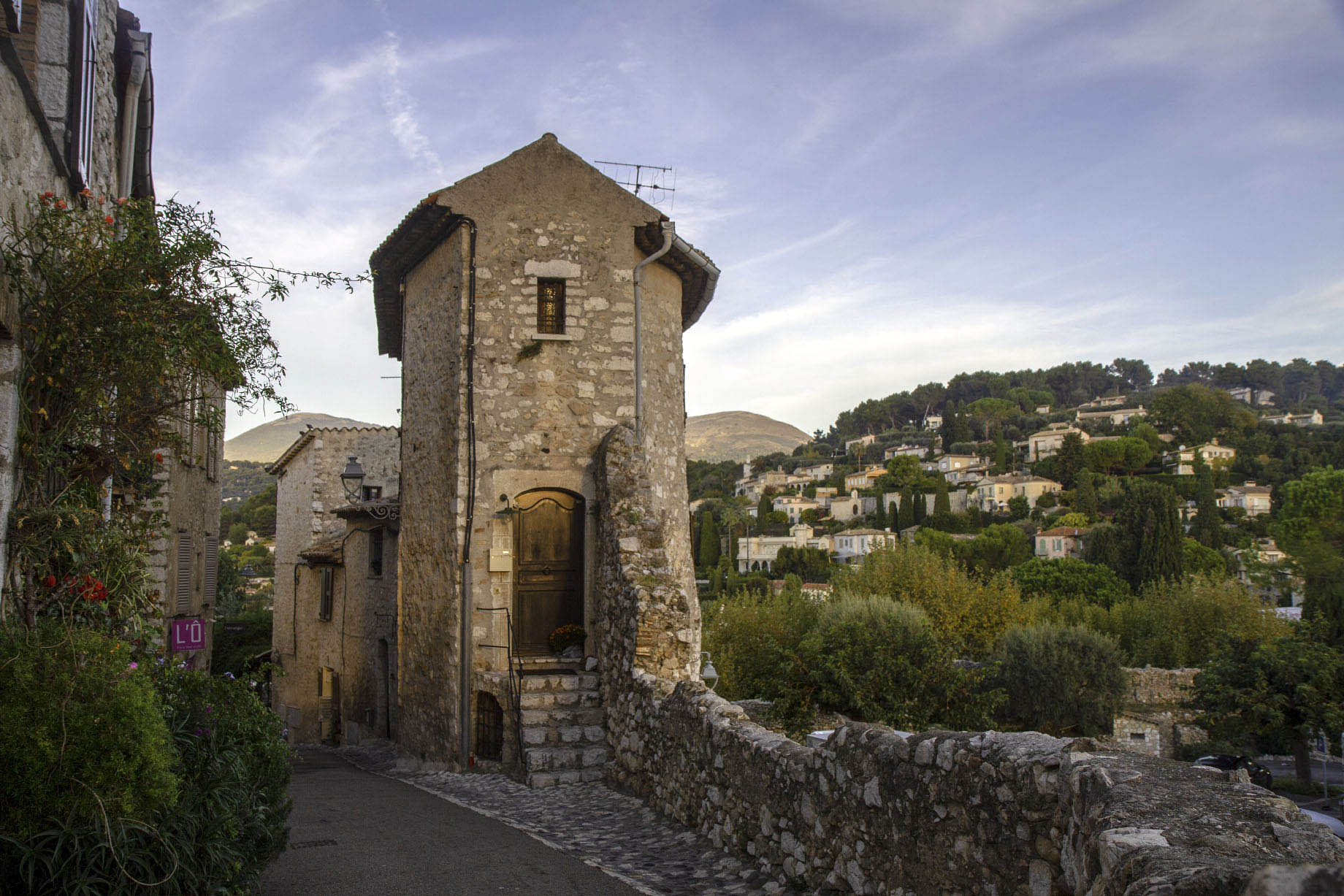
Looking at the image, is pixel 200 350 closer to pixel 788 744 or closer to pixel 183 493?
pixel 788 744

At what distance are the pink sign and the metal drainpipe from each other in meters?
6.64

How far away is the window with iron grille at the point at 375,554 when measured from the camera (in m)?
19.7

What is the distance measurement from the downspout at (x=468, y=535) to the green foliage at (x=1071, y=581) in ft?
182

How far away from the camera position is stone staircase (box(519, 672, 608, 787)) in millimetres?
10875

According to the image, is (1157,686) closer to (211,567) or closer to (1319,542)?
(1319,542)

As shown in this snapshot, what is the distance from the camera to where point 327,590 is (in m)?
22.8

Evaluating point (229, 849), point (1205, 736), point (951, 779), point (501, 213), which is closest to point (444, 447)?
point (501, 213)

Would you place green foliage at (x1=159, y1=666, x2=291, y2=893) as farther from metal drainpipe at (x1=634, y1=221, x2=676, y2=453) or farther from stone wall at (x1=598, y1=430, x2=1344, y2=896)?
metal drainpipe at (x1=634, y1=221, x2=676, y2=453)

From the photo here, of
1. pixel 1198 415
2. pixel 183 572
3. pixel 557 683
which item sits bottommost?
pixel 557 683

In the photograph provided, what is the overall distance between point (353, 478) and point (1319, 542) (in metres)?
47.5

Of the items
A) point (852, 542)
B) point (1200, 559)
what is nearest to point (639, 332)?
point (1200, 559)

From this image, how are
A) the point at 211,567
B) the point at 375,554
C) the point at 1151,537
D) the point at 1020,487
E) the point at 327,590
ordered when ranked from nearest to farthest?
the point at 211,567, the point at 375,554, the point at 327,590, the point at 1151,537, the point at 1020,487

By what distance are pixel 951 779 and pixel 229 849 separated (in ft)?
12.9

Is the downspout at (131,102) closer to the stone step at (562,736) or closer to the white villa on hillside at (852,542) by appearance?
the stone step at (562,736)
